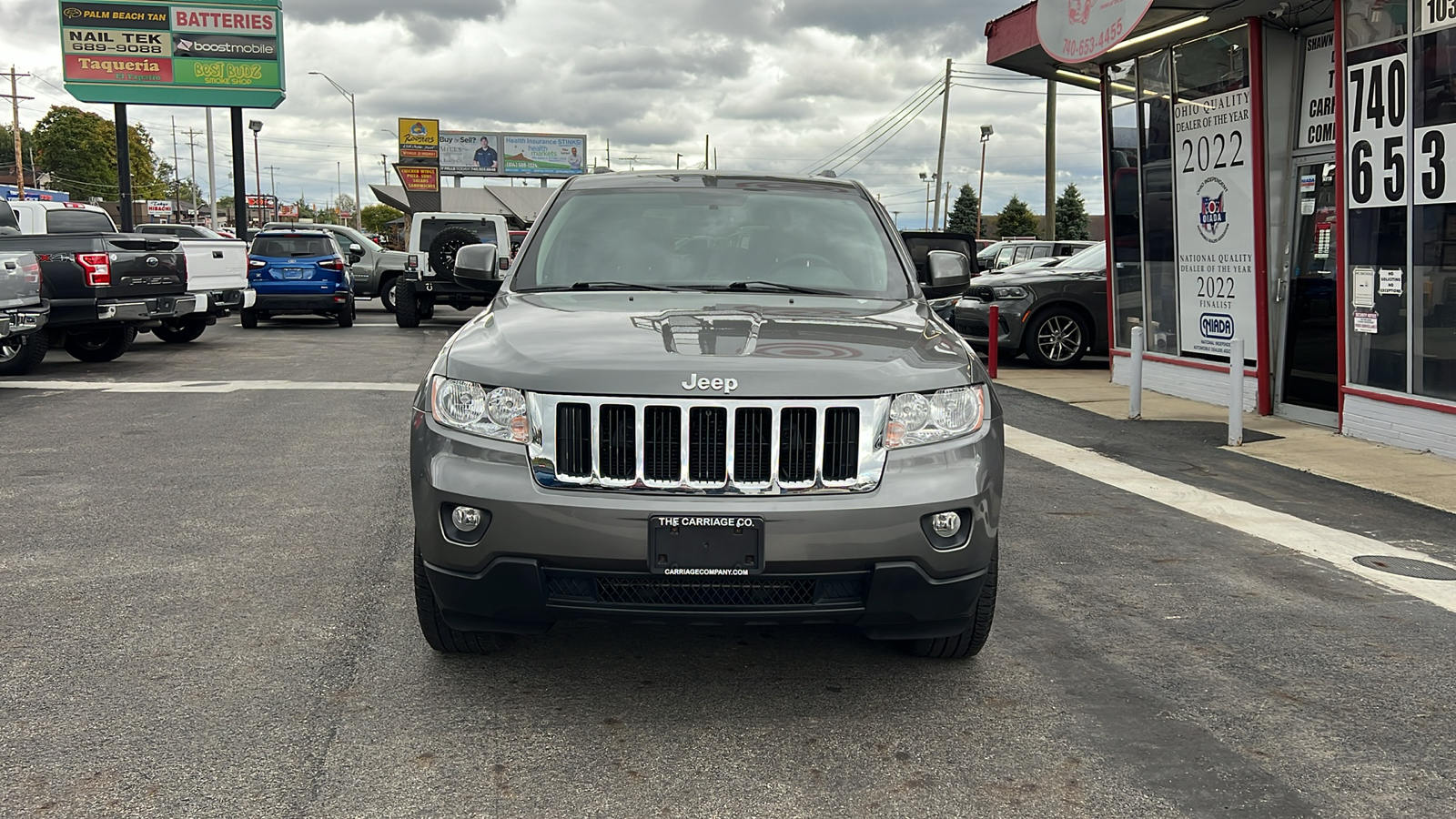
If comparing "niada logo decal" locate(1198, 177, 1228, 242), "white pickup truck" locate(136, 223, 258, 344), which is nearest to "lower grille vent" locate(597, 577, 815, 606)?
"niada logo decal" locate(1198, 177, 1228, 242)

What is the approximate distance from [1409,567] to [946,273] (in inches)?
105

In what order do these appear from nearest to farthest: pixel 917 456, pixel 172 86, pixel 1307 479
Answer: pixel 917 456
pixel 1307 479
pixel 172 86

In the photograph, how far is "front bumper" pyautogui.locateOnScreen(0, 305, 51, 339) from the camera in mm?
11523

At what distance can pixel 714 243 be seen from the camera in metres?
5.05

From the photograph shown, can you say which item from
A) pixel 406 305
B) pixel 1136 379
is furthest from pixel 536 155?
pixel 1136 379

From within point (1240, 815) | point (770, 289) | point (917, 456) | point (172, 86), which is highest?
point (172, 86)

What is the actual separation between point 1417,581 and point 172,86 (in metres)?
32.6

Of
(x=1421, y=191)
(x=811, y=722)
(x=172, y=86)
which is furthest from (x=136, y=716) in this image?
(x=172, y=86)

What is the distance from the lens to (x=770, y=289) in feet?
15.8

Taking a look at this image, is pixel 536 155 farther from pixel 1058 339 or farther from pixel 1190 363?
pixel 1190 363

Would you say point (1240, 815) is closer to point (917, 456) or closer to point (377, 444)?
point (917, 456)

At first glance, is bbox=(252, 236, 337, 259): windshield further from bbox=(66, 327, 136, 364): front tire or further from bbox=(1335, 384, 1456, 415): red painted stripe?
bbox=(1335, 384, 1456, 415): red painted stripe

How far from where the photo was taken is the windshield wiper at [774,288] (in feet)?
15.7

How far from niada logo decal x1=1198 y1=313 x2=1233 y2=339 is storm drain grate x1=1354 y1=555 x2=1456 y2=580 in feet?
19.3
